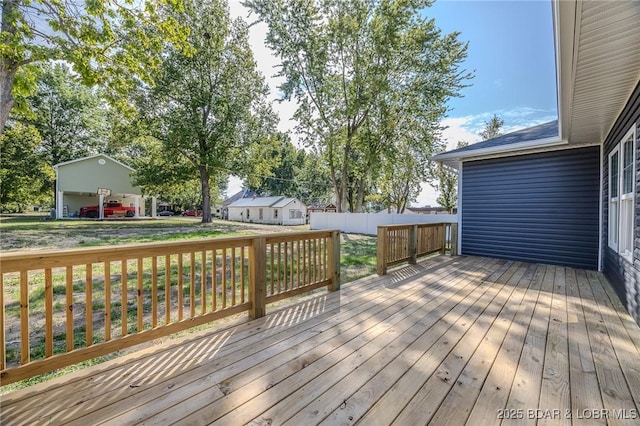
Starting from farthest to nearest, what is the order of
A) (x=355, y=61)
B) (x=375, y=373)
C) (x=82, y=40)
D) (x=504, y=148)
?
(x=355, y=61) < (x=504, y=148) < (x=82, y=40) < (x=375, y=373)

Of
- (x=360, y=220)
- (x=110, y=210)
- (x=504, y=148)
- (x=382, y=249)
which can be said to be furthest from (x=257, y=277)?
(x=110, y=210)

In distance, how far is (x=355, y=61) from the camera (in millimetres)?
12938

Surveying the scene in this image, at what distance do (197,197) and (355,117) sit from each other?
29.4 m

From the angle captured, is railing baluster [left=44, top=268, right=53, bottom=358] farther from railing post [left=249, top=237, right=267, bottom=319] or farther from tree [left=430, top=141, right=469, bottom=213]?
tree [left=430, top=141, right=469, bottom=213]

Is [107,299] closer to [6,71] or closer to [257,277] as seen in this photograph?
[257,277]

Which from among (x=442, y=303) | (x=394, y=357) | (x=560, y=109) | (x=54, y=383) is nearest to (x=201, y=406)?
(x=54, y=383)

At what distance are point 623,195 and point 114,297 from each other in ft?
22.7

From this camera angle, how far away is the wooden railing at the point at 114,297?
1667mm

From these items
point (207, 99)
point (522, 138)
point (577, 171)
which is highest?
point (207, 99)

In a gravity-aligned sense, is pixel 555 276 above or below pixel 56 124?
below

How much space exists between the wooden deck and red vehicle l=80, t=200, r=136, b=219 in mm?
20929

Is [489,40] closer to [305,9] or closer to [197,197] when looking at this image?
[305,9]

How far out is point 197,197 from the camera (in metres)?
36.7

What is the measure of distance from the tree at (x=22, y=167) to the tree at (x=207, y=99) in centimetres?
848
